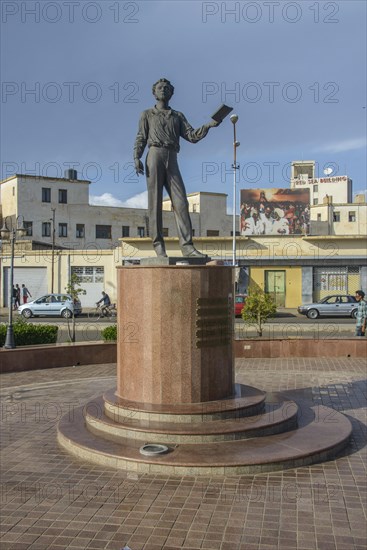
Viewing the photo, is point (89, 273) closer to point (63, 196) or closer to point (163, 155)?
point (63, 196)

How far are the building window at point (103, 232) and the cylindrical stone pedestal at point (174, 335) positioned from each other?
35.0 m

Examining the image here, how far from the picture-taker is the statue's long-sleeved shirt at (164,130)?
28.1 ft

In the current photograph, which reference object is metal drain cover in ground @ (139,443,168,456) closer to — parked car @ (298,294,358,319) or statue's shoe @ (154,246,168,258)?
statue's shoe @ (154,246,168,258)

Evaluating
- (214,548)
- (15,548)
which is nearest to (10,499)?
(15,548)

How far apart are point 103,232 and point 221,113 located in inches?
1384

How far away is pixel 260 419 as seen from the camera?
24.6 ft

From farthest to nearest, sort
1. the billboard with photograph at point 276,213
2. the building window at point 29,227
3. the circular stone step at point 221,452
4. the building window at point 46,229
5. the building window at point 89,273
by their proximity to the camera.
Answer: the building window at point 46,229 → the building window at point 29,227 → the billboard with photograph at point 276,213 → the building window at point 89,273 → the circular stone step at point 221,452

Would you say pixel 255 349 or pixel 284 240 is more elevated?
pixel 284 240

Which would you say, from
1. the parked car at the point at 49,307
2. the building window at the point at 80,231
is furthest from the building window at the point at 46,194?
the parked car at the point at 49,307

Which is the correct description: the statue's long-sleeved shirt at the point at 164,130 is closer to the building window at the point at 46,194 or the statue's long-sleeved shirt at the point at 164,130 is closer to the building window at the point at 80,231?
the building window at the point at 80,231

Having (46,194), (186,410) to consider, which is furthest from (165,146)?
(46,194)

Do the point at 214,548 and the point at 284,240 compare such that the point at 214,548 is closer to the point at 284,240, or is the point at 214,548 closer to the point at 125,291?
the point at 125,291

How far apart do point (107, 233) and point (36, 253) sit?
29.4 ft

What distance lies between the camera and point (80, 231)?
1666 inches
